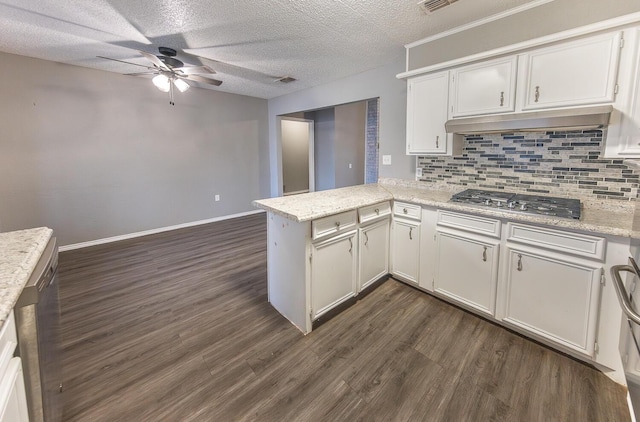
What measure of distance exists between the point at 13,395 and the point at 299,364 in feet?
4.43

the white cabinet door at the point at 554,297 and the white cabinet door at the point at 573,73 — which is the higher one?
the white cabinet door at the point at 573,73

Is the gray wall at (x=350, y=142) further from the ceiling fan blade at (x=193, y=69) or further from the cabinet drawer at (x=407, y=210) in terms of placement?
the cabinet drawer at (x=407, y=210)

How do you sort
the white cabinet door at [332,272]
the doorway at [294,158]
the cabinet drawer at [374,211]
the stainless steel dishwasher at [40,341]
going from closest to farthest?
the stainless steel dishwasher at [40,341] → the white cabinet door at [332,272] → the cabinet drawer at [374,211] → the doorway at [294,158]

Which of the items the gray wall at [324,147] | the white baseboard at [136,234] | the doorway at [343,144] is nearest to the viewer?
the white baseboard at [136,234]

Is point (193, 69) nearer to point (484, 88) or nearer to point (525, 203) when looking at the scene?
point (484, 88)

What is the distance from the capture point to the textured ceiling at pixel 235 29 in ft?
7.18

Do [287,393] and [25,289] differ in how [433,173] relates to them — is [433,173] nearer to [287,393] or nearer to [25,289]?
[287,393]

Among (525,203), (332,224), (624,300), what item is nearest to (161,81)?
Answer: (332,224)

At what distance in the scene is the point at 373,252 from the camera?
8.64 ft

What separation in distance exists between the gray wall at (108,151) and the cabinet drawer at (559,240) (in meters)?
4.79

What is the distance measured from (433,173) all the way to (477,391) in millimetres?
2069

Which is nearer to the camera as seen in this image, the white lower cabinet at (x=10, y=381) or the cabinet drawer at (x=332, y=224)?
the white lower cabinet at (x=10, y=381)

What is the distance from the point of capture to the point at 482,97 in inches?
91.1

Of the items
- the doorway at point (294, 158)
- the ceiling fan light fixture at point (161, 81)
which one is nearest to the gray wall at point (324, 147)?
the doorway at point (294, 158)
